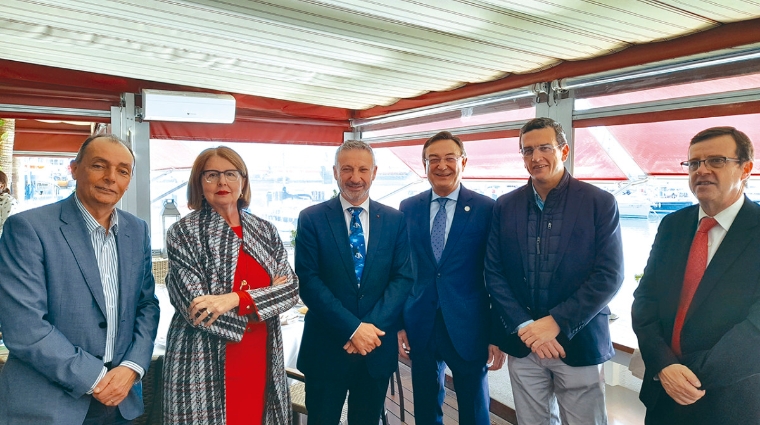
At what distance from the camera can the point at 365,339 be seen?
7.21 feet

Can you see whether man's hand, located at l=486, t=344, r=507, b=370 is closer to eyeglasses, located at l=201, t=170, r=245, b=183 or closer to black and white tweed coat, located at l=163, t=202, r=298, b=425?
black and white tweed coat, located at l=163, t=202, r=298, b=425

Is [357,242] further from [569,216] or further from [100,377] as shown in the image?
[100,377]

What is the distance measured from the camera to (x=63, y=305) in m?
1.70

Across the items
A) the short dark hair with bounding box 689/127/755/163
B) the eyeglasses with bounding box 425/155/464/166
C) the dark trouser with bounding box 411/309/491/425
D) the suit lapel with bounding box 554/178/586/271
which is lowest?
the dark trouser with bounding box 411/309/491/425

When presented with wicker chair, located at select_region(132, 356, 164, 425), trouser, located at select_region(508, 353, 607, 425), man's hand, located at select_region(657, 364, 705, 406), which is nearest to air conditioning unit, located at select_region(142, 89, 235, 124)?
wicker chair, located at select_region(132, 356, 164, 425)

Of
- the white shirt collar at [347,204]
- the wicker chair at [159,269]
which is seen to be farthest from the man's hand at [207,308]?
the wicker chair at [159,269]

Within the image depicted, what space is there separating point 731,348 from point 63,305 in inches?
97.6

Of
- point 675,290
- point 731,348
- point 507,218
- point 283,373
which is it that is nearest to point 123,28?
point 283,373

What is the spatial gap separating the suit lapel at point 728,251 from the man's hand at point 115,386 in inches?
89.0

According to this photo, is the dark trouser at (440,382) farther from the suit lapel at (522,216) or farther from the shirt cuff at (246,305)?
the shirt cuff at (246,305)

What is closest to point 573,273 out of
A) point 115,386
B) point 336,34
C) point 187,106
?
point 336,34

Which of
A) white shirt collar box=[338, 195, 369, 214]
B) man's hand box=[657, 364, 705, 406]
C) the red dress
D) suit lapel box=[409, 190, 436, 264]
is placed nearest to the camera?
man's hand box=[657, 364, 705, 406]

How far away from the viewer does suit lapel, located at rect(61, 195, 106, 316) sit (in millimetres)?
1736

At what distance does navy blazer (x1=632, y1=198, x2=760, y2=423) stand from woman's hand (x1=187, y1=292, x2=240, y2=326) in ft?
5.88
